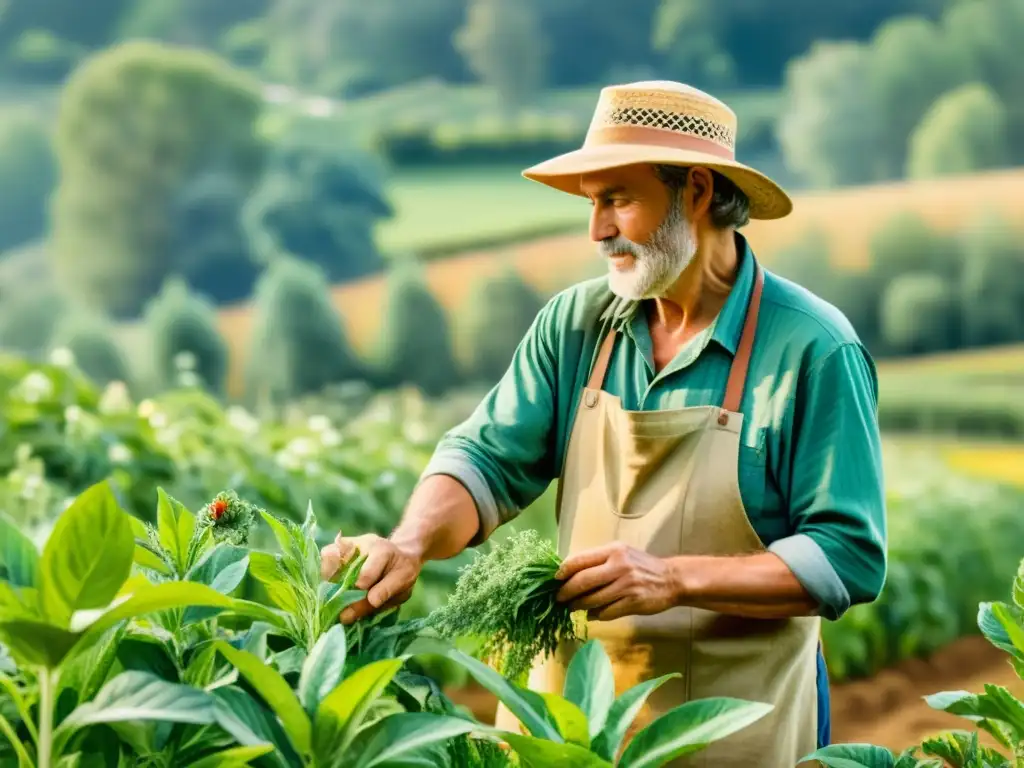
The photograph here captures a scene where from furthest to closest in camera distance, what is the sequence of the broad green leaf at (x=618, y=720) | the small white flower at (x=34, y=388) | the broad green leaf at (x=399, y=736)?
the small white flower at (x=34, y=388)
the broad green leaf at (x=618, y=720)
the broad green leaf at (x=399, y=736)

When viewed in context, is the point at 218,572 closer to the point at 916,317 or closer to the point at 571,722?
the point at 571,722

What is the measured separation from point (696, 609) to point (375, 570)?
0.58 metres

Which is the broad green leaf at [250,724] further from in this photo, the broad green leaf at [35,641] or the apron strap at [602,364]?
the apron strap at [602,364]

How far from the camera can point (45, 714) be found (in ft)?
4.44

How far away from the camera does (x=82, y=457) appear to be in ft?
15.5

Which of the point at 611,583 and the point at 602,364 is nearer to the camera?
the point at 611,583

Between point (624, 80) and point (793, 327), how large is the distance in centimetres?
478

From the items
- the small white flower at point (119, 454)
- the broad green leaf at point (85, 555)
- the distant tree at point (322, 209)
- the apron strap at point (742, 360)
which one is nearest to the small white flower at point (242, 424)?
the small white flower at point (119, 454)

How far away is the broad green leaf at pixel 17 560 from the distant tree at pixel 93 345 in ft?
18.0

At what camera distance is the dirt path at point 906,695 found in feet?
15.8

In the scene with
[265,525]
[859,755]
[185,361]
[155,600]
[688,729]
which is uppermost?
[185,361]

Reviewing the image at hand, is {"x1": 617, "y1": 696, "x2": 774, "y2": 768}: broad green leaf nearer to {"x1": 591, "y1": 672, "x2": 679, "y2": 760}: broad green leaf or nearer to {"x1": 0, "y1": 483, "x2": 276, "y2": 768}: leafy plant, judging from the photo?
{"x1": 591, "y1": 672, "x2": 679, "y2": 760}: broad green leaf

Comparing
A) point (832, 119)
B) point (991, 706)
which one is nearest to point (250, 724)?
point (991, 706)

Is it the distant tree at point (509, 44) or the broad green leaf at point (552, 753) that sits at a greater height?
the distant tree at point (509, 44)
